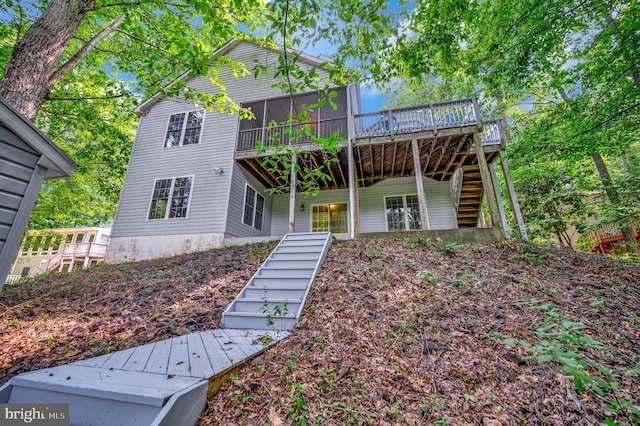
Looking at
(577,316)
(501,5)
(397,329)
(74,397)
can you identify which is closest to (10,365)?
(74,397)

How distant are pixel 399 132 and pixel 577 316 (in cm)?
595

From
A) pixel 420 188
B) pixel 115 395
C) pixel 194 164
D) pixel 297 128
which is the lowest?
pixel 115 395

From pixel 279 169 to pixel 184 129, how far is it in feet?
13.7

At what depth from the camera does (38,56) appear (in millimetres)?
3541

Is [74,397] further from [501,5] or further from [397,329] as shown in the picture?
[501,5]

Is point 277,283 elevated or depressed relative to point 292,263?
depressed

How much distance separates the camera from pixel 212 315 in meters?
3.64

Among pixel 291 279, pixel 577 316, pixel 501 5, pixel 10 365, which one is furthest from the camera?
pixel 291 279

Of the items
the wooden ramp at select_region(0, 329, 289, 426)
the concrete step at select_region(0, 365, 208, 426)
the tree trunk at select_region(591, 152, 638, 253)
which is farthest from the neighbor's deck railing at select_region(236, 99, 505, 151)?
the concrete step at select_region(0, 365, 208, 426)

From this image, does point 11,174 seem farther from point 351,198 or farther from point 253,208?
point 253,208

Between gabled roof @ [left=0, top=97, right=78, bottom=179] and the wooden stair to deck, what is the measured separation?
9.16 metres

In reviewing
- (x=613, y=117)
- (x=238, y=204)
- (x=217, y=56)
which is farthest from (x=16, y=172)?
(x=613, y=117)

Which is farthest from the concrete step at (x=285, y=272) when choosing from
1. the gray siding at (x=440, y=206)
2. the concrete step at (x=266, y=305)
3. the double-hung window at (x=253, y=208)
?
the gray siding at (x=440, y=206)

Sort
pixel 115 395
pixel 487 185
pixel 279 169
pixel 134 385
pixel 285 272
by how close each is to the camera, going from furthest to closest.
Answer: pixel 279 169 < pixel 487 185 < pixel 285 272 < pixel 134 385 < pixel 115 395
